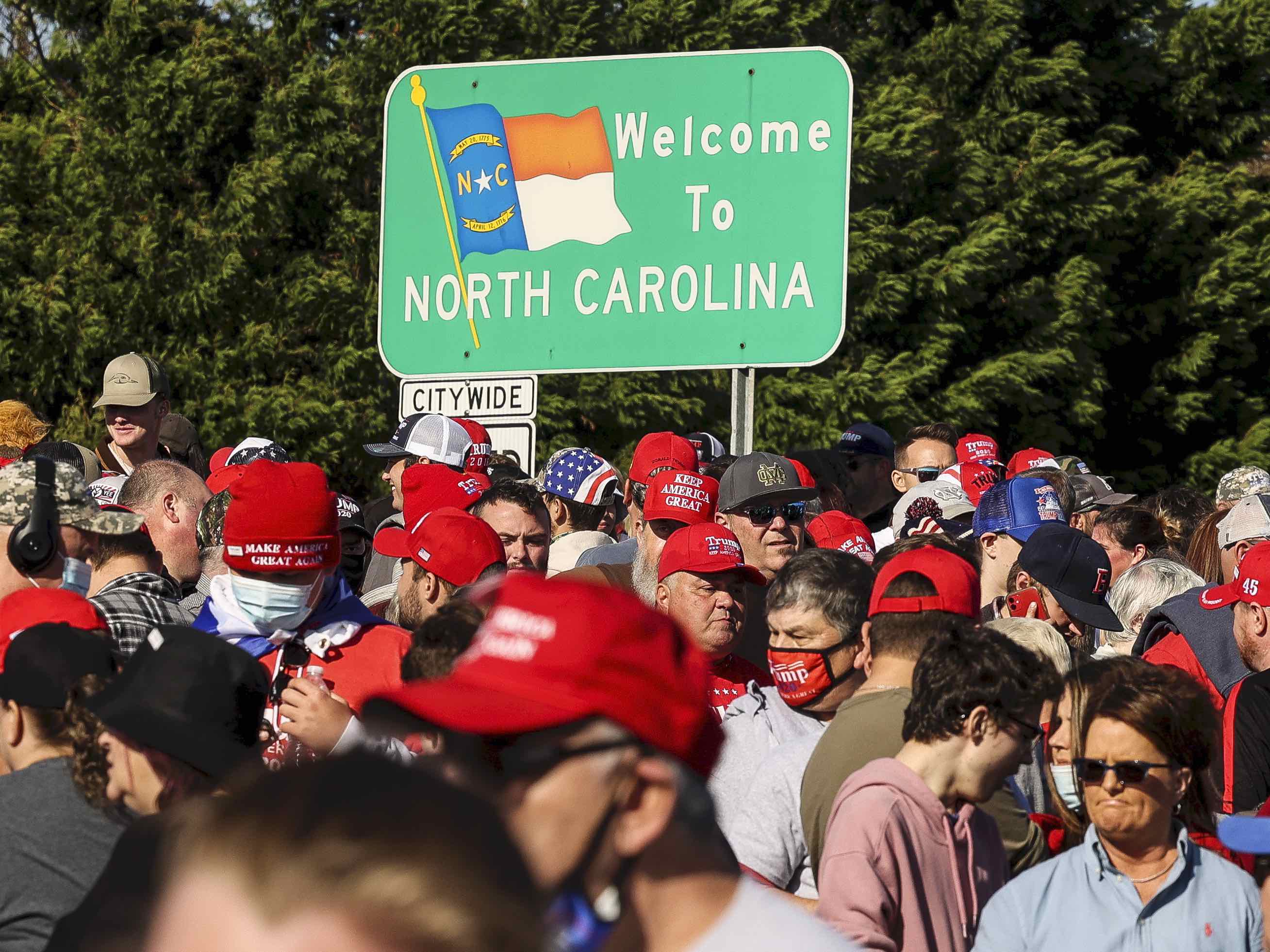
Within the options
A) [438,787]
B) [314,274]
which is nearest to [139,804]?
[438,787]

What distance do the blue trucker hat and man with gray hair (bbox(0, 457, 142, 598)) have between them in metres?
3.39

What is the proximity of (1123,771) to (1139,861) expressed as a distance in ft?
0.62

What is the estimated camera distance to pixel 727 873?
5.51 feet

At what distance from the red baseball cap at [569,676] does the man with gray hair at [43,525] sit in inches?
119

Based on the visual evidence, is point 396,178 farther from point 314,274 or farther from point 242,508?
point 314,274

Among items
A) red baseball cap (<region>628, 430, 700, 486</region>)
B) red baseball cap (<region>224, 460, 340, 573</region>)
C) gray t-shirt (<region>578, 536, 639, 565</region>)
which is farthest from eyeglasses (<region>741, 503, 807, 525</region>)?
red baseball cap (<region>224, 460, 340, 573</region>)

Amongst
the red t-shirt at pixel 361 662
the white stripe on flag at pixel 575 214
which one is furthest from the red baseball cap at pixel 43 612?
the white stripe on flag at pixel 575 214

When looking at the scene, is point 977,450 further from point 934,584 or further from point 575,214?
point 934,584

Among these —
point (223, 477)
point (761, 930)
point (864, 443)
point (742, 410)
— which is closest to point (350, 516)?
point (223, 477)

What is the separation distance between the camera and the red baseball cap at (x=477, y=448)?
8125 mm

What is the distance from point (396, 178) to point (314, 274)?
311 inches

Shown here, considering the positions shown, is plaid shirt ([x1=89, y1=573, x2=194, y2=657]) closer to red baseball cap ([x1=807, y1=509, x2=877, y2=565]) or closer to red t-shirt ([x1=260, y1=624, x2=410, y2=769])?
red t-shirt ([x1=260, y1=624, x2=410, y2=769])

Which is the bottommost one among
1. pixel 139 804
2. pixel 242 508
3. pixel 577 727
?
pixel 139 804

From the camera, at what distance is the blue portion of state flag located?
10195 millimetres
